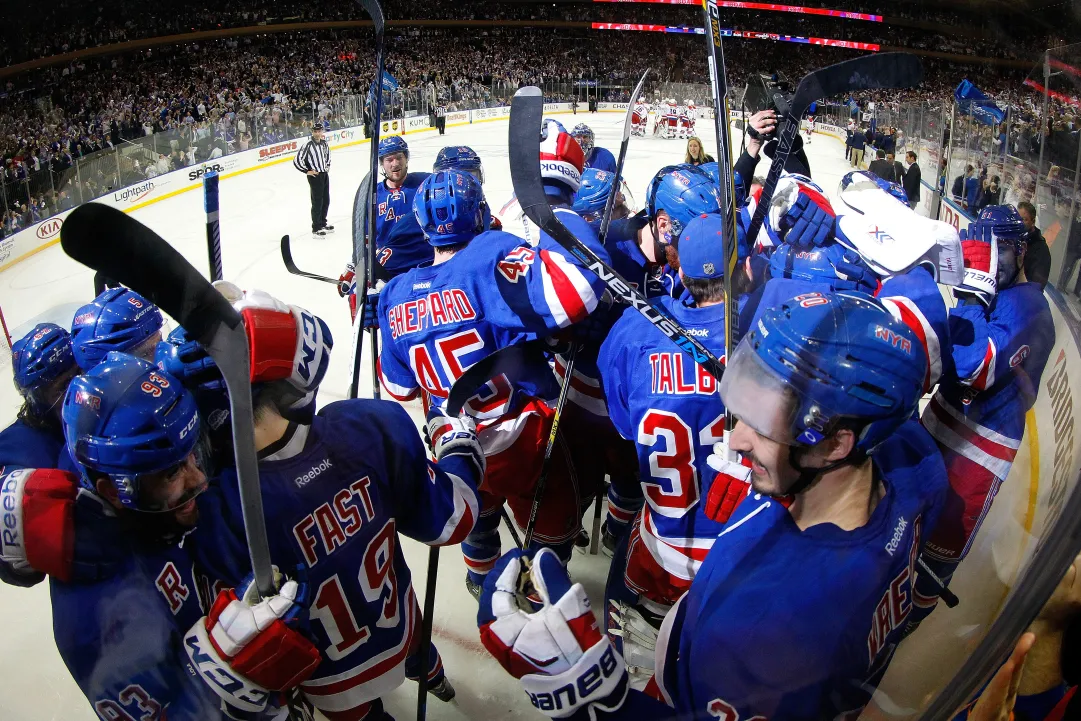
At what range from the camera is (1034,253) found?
2.01 ft

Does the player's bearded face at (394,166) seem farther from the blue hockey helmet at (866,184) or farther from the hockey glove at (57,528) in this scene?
the hockey glove at (57,528)

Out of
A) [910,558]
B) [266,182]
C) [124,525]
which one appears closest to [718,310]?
[910,558]

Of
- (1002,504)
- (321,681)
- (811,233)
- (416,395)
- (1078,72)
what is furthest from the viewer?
(416,395)

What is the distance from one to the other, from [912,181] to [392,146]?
2.32 m

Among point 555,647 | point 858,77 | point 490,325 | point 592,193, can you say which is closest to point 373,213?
point 490,325

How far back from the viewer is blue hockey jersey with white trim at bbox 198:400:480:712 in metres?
1.14

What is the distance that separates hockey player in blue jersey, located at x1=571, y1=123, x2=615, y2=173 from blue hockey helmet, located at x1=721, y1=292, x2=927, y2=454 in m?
1.97

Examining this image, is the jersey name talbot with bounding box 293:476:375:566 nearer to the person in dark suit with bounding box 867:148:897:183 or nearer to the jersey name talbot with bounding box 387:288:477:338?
the jersey name talbot with bounding box 387:288:477:338

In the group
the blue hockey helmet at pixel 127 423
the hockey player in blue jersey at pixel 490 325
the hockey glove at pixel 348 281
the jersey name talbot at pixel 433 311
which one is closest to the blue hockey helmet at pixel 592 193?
the hockey player in blue jersey at pixel 490 325

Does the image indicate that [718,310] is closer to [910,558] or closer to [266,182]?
[910,558]

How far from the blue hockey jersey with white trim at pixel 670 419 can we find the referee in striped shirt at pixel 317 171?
741 millimetres

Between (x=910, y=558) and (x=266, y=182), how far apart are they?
3.88 feet

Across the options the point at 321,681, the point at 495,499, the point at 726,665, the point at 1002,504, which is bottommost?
the point at 495,499

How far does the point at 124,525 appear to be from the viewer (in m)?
0.83
